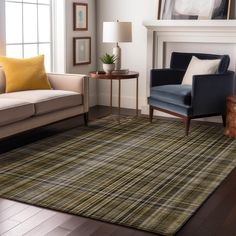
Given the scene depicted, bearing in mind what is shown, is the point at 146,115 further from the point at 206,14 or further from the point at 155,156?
the point at 155,156

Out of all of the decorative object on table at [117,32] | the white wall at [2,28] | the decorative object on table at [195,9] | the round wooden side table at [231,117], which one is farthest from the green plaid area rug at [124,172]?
the decorative object on table at [195,9]

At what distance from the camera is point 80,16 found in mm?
6203

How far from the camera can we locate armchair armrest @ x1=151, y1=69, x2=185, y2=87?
557 cm

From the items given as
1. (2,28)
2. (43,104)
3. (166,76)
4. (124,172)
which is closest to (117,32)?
(166,76)

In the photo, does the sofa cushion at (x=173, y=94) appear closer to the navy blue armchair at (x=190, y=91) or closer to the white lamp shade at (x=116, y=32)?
the navy blue armchair at (x=190, y=91)

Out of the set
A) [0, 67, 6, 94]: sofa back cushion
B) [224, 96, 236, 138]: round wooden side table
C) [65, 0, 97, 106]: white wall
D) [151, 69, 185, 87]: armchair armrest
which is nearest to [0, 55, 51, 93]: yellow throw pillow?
[0, 67, 6, 94]: sofa back cushion

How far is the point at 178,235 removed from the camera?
8.74ft

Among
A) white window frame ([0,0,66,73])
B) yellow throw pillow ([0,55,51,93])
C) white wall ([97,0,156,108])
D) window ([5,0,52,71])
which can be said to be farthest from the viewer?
white wall ([97,0,156,108])

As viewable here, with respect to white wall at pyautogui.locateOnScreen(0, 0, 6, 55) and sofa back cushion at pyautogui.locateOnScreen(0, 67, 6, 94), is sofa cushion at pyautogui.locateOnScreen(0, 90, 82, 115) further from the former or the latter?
white wall at pyautogui.locateOnScreen(0, 0, 6, 55)

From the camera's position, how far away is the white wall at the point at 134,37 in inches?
244

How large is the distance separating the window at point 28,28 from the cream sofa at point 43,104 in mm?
581

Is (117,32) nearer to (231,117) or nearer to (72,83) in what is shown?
(72,83)

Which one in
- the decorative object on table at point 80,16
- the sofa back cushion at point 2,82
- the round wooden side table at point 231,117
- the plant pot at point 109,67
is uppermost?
the decorative object on table at point 80,16

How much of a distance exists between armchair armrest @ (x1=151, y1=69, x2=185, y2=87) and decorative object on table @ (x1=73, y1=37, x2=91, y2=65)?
3.95 ft
